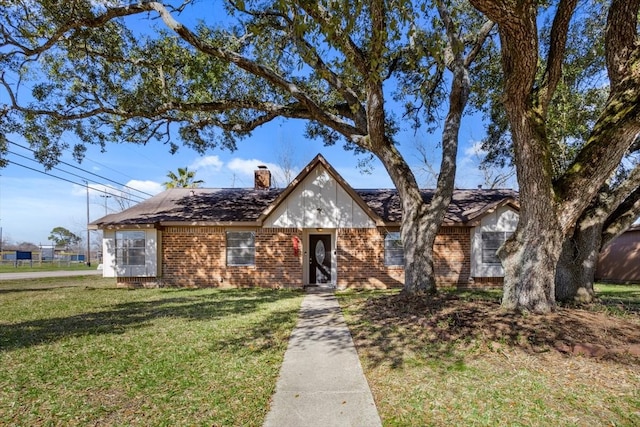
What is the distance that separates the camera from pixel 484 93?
11461mm

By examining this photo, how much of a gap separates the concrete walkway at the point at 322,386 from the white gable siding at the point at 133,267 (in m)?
9.22

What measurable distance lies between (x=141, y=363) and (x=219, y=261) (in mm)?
9120

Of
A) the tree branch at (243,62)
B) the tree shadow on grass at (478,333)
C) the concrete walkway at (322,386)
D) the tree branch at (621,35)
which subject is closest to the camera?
the concrete walkway at (322,386)

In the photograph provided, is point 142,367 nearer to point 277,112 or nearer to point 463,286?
point 277,112

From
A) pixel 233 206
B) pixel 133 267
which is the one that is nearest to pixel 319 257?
pixel 233 206

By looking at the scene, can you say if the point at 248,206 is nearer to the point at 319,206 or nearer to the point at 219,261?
the point at 219,261

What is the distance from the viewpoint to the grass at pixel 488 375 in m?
3.32

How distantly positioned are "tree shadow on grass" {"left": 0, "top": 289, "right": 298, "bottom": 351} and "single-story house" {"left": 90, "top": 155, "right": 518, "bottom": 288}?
2.42 m

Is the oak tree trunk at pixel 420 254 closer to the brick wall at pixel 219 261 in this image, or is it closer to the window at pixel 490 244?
the brick wall at pixel 219 261

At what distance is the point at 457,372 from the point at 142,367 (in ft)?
13.4

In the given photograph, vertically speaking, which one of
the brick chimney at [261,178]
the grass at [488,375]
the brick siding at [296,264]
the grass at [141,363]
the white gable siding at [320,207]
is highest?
the brick chimney at [261,178]

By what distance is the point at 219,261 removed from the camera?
13758 millimetres

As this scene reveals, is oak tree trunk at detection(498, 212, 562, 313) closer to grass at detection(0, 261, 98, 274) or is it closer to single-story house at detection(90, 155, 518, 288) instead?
single-story house at detection(90, 155, 518, 288)

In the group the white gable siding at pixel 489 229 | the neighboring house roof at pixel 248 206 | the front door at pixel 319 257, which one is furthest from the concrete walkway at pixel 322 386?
the white gable siding at pixel 489 229
